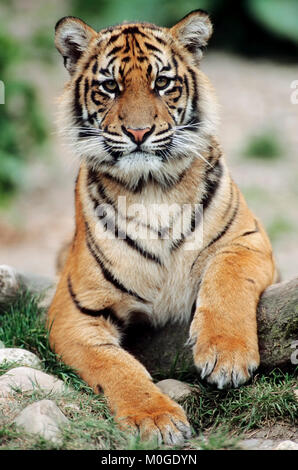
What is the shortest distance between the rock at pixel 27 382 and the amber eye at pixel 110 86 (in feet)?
4.76

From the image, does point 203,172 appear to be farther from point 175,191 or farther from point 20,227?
point 20,227

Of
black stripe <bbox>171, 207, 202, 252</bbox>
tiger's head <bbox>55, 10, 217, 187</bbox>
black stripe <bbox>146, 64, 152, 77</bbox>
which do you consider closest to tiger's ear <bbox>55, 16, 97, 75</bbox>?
tiger's head <bbox>55, 10, 217, 187</bbox>

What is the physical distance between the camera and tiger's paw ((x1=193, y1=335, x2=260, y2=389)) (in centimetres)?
328

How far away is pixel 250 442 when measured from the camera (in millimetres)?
3123

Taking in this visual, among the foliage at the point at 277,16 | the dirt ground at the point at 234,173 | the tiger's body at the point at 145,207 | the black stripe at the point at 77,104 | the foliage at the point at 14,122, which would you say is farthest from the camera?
the foliage at the point at 277,16

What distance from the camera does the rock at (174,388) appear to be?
3.52 meters

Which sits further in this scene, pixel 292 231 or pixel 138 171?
pixel 292 231

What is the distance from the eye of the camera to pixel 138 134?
3539 millimetres

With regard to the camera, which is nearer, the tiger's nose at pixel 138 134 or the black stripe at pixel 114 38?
the tiger's nose at pixel 138 134

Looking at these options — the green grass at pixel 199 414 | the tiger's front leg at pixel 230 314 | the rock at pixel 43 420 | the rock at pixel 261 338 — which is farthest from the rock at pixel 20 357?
the tiger's front leg at pixel 230 314

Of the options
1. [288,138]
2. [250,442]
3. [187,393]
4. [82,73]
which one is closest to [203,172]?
[82,73]

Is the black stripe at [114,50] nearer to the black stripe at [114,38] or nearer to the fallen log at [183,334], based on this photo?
the black stripe at [114,38]

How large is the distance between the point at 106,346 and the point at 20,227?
16.7 feet

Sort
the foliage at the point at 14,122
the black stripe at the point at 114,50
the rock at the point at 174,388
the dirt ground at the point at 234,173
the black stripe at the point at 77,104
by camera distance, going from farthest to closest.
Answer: the foliage at the point at 14,122
the dirt ground at the point at 234,173
the black stripe at the point at 77,104
the black stripe at the point at 114,50
the rock at the point at 174,388
